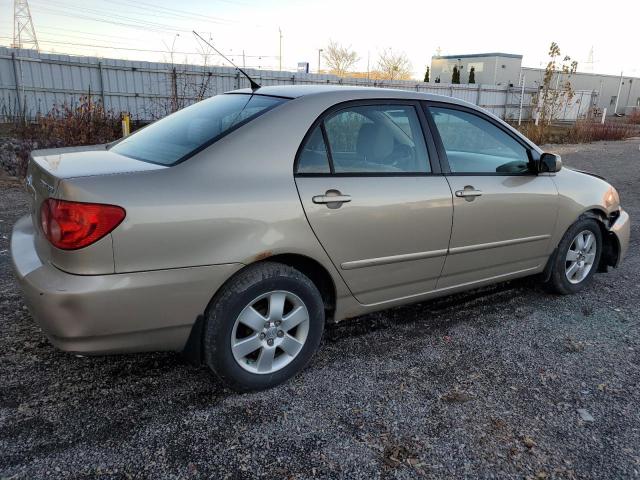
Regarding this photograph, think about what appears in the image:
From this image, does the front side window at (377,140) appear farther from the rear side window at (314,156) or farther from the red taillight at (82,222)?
the red taillight at (82,222)

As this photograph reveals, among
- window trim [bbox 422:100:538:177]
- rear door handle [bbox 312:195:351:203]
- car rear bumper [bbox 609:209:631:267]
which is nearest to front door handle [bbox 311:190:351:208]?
rear door handle [bbox 312:195:351:203]

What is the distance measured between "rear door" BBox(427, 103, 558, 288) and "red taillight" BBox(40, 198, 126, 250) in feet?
6.92

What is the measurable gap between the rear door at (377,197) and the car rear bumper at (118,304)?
0.65m

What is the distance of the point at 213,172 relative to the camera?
8.19ft

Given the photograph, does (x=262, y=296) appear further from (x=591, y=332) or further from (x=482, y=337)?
(x=591, y=332)

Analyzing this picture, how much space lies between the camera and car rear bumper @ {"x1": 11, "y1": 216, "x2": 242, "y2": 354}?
221 centimetres

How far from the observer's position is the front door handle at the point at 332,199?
8.98ft

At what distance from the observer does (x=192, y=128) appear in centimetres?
296

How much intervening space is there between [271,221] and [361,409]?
42.9 inches

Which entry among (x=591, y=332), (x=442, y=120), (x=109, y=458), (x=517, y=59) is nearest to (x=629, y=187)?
(x=591, y=332)

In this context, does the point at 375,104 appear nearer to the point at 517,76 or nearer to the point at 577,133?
the point at 577,133

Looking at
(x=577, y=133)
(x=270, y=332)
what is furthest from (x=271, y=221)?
(x=577, y=133)

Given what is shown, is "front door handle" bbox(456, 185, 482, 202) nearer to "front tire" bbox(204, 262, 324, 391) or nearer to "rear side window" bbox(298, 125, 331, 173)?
"rear side window" bbox(298, 125, 331, 173)

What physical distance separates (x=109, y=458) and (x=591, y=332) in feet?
10.7
